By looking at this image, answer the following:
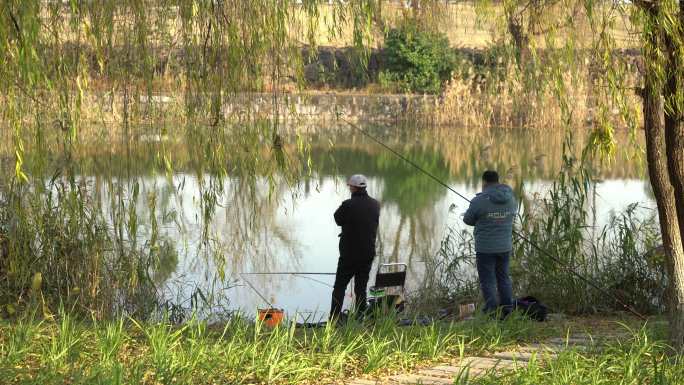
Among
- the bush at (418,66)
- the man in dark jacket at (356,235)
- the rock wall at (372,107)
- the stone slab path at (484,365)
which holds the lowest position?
the stone slab path at (484,365)

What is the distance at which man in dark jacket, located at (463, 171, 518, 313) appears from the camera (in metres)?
8.65

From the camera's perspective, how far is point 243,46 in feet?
22.1

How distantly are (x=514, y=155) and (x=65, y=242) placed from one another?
1305cm

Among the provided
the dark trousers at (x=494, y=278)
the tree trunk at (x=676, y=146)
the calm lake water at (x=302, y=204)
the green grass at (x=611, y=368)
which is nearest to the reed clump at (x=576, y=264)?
the dark trousers at (x=494, y=278)

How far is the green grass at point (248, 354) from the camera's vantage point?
18.2 feet

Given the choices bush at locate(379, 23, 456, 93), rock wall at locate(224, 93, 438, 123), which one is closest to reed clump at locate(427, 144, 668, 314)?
rock wall at locate(224, 93, 438, 123)

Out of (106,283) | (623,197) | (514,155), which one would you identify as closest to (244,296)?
(106,283)

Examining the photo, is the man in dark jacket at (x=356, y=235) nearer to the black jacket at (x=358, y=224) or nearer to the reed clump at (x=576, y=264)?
the black jacket at (x=358, y=224)

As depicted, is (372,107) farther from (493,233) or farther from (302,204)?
(493,233)

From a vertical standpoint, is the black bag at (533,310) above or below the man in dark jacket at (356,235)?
below

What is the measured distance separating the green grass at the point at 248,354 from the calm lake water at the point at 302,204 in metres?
0.99

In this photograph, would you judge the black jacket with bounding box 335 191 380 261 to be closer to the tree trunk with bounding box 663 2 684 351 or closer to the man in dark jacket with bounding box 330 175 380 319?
the man in dark jacket with bounding box 330 175 380 319

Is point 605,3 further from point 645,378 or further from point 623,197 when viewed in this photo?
point 623,197

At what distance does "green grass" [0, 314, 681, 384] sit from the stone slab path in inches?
4.2
